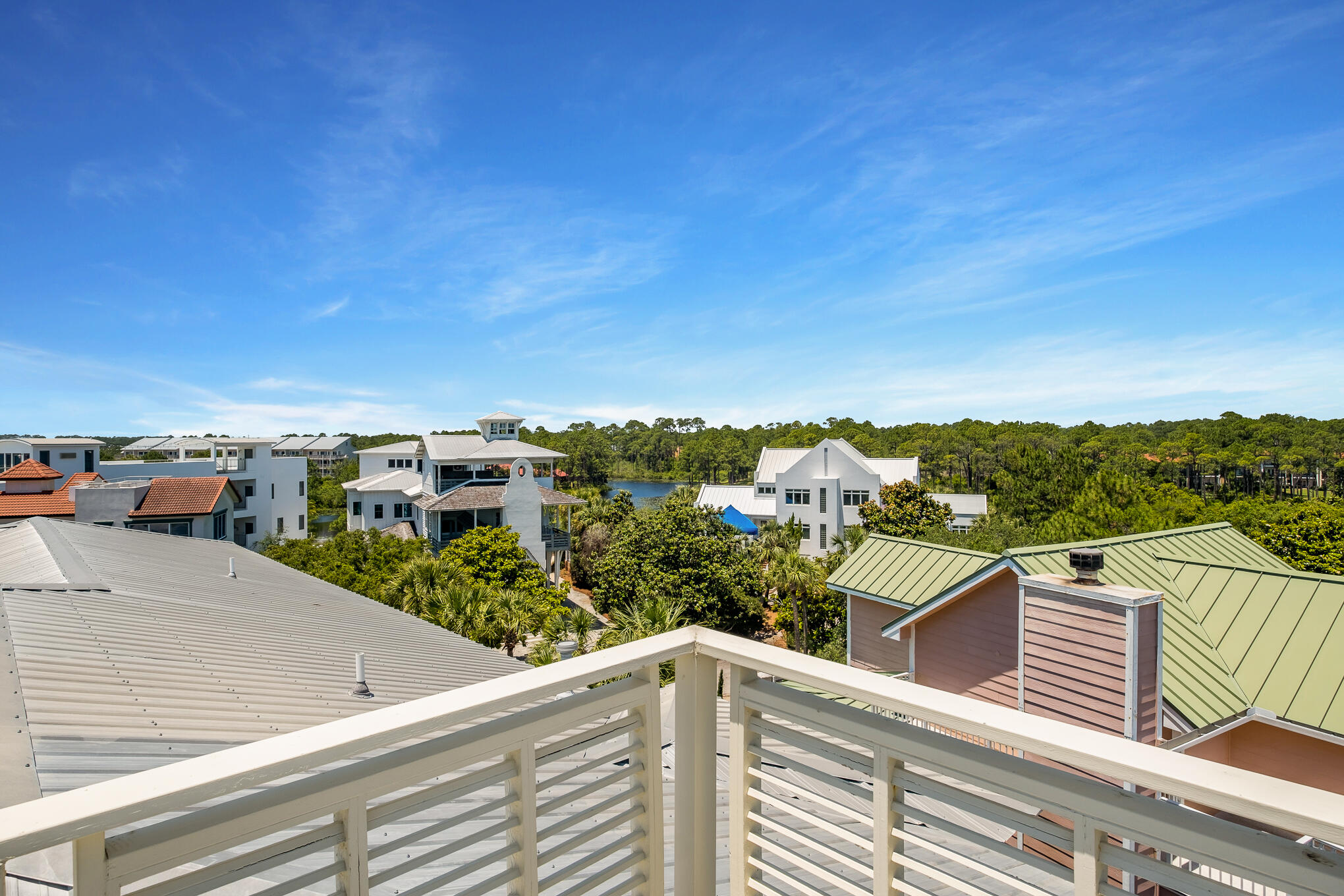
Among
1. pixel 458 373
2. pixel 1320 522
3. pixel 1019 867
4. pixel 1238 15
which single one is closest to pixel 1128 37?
pixel 1238 15

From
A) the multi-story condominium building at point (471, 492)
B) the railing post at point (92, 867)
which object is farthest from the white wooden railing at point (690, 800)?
the multi-story condominium building at point (471, 492)

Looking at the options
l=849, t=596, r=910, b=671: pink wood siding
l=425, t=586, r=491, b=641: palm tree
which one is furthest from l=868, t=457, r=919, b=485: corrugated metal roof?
l=425, t=586, r=491, b=641: palm tree

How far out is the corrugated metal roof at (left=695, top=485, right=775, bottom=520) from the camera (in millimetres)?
37750

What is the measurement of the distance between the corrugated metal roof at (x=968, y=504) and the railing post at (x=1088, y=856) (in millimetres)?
38279

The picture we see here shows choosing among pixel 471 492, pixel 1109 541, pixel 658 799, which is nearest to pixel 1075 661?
pixel 1109 541

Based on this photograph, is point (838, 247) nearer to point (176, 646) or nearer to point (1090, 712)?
point (1090, 712)

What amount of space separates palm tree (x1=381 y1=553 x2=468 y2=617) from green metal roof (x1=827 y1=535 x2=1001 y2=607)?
34.8ft

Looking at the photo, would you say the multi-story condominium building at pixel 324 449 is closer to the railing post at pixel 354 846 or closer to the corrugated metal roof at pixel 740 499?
the corrugated metal roof at pixel 740 499

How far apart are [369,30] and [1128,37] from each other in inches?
541

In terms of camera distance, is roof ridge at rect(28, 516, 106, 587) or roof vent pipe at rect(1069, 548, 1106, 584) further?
roof ridge at rect(28, 516, 106, 587)

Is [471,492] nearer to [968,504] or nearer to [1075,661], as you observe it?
[1075,661]

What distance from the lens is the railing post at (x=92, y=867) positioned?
837 mm

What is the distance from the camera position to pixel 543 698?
4.28ft

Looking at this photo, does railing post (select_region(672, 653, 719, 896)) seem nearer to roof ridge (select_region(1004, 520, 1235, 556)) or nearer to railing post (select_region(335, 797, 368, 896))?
railing post (select_region(335, 797, 368, 896))
